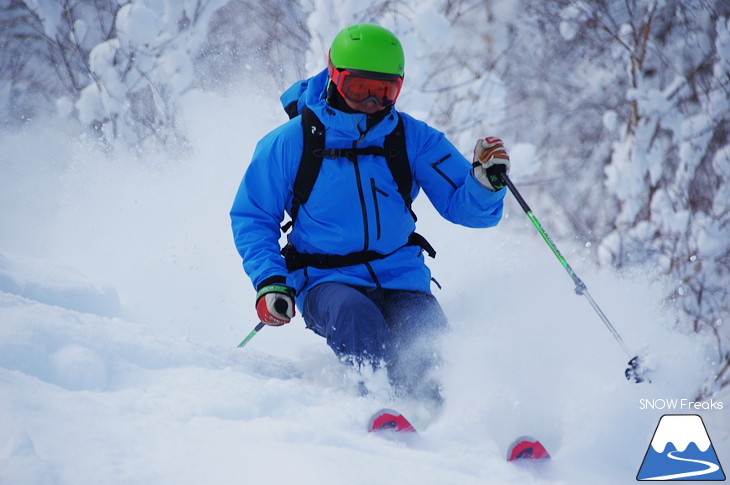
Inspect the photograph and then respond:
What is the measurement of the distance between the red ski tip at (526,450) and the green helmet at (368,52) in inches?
69.3

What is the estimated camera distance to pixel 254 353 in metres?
3.19

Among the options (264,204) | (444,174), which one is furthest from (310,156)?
(444,174)

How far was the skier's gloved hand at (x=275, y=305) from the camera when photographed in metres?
2.71

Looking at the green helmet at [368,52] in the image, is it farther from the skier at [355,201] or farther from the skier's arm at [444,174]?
the skier's arm at [444,174]

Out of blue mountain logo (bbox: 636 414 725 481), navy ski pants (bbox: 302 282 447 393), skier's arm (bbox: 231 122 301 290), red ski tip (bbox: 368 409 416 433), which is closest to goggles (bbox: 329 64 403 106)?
skier's arm (bbox: 231 122 301 290)

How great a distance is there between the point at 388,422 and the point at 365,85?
1572mm

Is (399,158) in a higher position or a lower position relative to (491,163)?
lower

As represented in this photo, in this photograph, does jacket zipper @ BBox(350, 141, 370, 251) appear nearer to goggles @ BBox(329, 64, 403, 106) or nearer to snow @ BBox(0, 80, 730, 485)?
goggles @ BBox(329, 64, 403, 106)

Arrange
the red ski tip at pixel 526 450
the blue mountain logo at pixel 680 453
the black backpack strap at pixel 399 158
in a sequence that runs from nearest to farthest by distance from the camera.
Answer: the red ski tip at pixel 526 450 → the blue mountain logo at pixel 680 453 → the black backpack strap at pixel 399 158

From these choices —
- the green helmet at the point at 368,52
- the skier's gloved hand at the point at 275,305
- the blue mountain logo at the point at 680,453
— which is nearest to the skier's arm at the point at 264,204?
the skier's gloved hand at the point at 275,305

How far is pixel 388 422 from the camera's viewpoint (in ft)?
6.97

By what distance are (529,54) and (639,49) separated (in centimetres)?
179

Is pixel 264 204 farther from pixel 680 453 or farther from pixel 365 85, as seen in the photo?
pixel 680 453

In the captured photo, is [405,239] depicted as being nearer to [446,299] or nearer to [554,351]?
[554,351]
